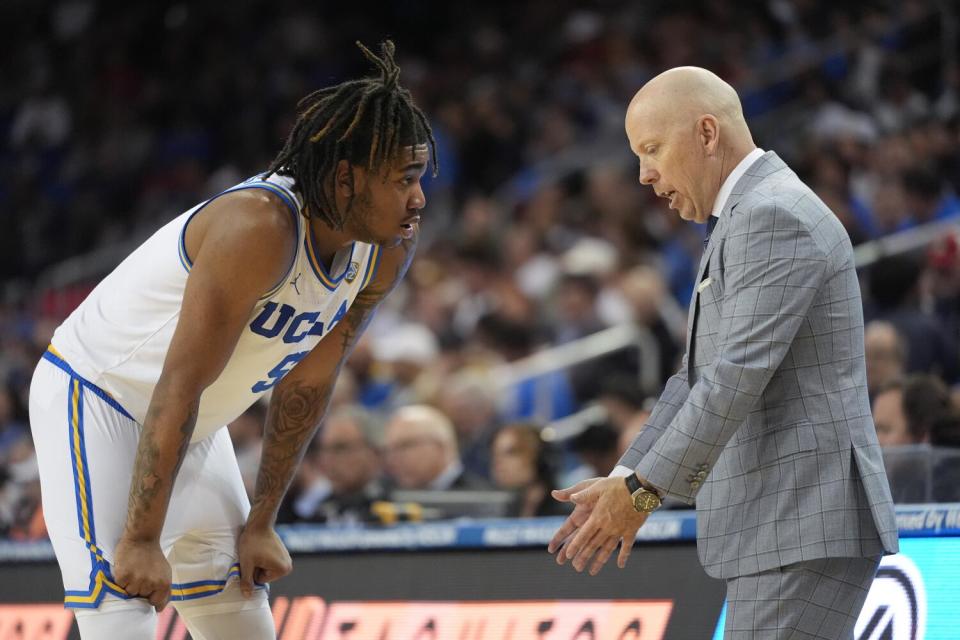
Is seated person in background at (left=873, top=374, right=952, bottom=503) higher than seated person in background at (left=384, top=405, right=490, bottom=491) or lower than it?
higher

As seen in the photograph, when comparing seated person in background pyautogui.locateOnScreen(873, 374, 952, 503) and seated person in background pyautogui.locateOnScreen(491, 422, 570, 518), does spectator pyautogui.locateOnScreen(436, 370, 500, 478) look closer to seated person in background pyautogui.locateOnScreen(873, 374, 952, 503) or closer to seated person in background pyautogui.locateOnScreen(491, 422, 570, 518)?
seated person in background pyautogui.locateOnScreen(491, 422, 570, 518)

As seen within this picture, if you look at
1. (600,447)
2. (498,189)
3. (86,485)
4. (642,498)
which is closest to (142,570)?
(86,485)

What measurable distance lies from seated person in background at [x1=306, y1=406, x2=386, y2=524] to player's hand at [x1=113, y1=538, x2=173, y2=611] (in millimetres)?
2316

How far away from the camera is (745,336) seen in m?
2.55

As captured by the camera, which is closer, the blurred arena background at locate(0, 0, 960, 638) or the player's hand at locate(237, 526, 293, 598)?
the player's hand at locate(237, 526, 293, 598)

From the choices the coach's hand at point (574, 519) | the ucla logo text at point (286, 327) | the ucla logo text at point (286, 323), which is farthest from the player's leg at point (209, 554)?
the coach's hand at point (574, 519)

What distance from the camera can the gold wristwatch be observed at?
262cm

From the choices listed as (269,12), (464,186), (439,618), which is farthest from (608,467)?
(269,12)

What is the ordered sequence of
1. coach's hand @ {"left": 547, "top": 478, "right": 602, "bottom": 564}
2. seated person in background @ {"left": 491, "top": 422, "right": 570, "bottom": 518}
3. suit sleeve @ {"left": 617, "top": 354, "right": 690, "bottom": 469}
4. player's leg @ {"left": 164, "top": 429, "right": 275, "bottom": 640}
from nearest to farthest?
coach's hand @ {"left": 547, "top": 478, "right": 602, "bottom": 564} < suit sleeve @ {"left": 617, "top": 354, "right": 690, "bottom": 469} < player's leg @ {"left": 164, "top": 429, "right": 275, "bottom": 640} < seated person in background @ {"left": 491, "top": 422, "right": 570, "bottom": 518}

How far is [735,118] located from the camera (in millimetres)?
2826

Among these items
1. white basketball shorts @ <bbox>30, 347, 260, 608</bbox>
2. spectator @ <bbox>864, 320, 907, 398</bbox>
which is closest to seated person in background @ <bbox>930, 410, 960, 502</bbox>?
spectator @ <bbox>864, 320, 907, 398</bbox>

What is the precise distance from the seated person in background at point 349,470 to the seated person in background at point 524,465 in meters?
0.51

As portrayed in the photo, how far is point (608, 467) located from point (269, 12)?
30.4 ft

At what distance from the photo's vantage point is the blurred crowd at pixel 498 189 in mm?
6020
